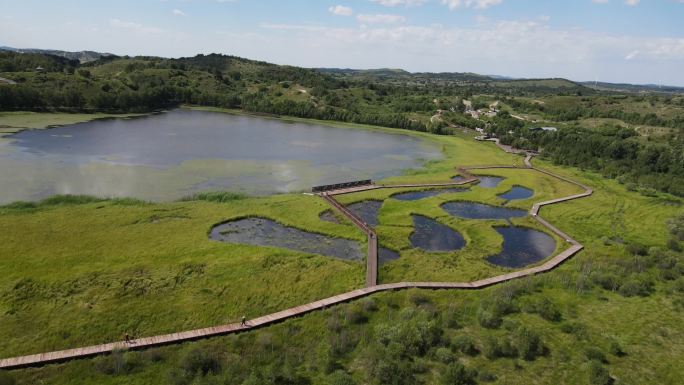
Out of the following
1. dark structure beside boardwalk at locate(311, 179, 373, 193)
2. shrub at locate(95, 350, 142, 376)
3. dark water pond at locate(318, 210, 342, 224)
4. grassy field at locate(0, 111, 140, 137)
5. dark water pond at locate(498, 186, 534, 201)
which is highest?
grassy field at locate(0, 111, 140, 137)

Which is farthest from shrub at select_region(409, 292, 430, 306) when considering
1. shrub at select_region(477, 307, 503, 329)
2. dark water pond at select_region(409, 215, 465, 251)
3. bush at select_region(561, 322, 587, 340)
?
dark water pond at select_region(409, 215, 465, 251)

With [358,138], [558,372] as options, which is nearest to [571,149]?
[358,138]

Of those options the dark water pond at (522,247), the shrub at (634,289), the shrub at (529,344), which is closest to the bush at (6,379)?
the shrub at (529,344)

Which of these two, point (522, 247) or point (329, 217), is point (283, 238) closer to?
point (329, 217)

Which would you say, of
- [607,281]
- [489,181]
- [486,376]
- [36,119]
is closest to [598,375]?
[486,376]

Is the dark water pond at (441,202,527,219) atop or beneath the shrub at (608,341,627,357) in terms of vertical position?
atop

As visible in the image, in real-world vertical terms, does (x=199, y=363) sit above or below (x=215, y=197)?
below

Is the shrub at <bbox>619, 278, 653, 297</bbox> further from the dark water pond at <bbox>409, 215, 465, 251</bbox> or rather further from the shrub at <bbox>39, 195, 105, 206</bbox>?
the shrub at <bbox>39, 195, 105, 206</bbox>

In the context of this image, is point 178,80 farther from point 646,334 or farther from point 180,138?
point 646,334
